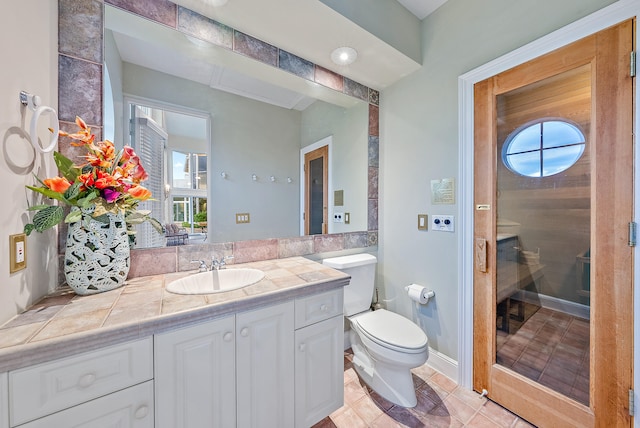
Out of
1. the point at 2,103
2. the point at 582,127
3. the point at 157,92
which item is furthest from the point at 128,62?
the point at 582,127

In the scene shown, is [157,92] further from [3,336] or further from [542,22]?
[542,22]

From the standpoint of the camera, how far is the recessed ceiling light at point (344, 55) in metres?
1.64

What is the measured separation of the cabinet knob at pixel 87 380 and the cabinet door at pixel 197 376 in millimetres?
164

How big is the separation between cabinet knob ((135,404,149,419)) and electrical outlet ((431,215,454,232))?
1832mm

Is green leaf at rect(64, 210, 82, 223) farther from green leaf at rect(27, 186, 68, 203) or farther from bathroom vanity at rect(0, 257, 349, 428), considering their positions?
bathroom vanity at rect(0, 257, 349, 428)

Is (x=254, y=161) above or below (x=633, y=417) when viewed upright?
above

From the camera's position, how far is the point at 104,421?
2.50ft

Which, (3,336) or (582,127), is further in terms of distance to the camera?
(582,127)

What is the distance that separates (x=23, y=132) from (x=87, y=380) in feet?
2.88

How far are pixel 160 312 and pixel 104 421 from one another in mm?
346

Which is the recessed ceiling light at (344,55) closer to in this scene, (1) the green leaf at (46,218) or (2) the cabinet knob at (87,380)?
(1) the green leaf at (46,218)

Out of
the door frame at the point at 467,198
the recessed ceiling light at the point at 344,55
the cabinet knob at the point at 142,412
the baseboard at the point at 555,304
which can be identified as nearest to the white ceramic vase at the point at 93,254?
the cabinet knob at the point at 142,412

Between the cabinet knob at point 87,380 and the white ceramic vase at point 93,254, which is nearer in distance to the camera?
the cabinet knob at point 87,380

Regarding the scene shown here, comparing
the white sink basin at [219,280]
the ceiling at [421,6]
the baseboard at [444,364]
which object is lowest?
the baseboard at [444,364]
